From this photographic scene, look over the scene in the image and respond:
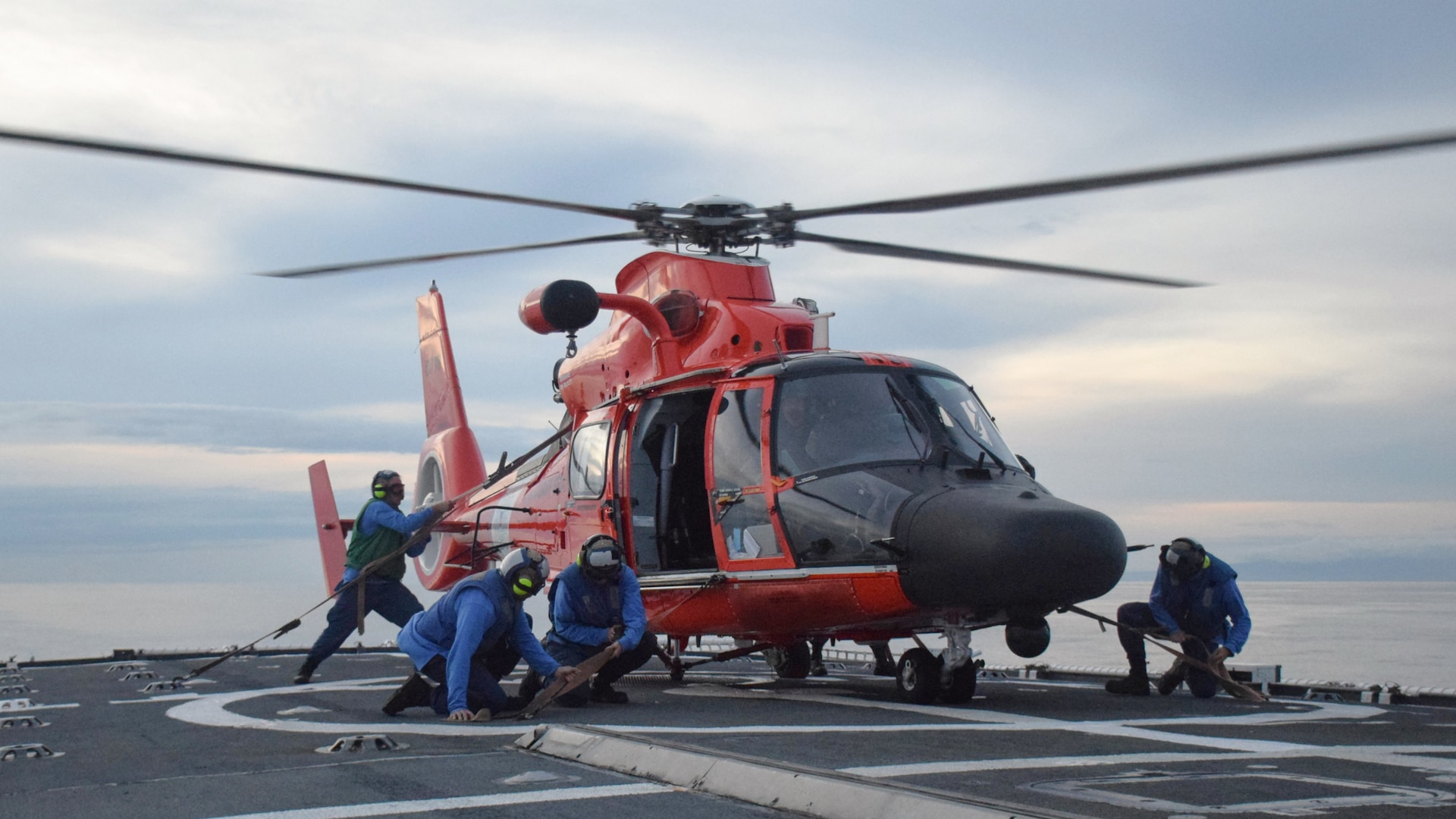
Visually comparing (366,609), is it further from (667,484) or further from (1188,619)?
(1188,619)

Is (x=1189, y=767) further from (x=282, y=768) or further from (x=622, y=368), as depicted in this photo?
(x=622, y=368)

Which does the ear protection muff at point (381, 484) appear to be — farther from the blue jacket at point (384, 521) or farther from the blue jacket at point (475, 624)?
the blue jacket at point (475, 624)

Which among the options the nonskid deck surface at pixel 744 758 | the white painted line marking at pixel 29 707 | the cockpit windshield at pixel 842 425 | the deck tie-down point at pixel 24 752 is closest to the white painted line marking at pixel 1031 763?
the nonskid deck surface at pixel 744 758

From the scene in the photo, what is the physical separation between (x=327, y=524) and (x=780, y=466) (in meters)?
8.09

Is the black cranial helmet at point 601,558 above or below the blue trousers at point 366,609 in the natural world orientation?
above

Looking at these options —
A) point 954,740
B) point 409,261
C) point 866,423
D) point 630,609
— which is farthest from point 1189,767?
point 409,261

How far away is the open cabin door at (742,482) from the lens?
368 inches

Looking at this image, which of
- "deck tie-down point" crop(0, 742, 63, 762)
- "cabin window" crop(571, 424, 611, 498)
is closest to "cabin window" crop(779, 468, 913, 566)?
"cabin window" crop(571, 424, 611, 498)

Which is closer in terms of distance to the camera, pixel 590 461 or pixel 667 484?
pixel 667 484

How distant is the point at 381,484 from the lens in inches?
477

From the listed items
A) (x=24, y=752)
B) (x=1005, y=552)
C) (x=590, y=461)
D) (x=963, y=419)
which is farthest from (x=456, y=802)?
(x=590, y=461)

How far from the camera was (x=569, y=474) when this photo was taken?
11.6 metres

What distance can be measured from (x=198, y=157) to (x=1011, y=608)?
6.03 metres

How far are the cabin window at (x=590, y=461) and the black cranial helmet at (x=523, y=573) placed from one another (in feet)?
7.17
